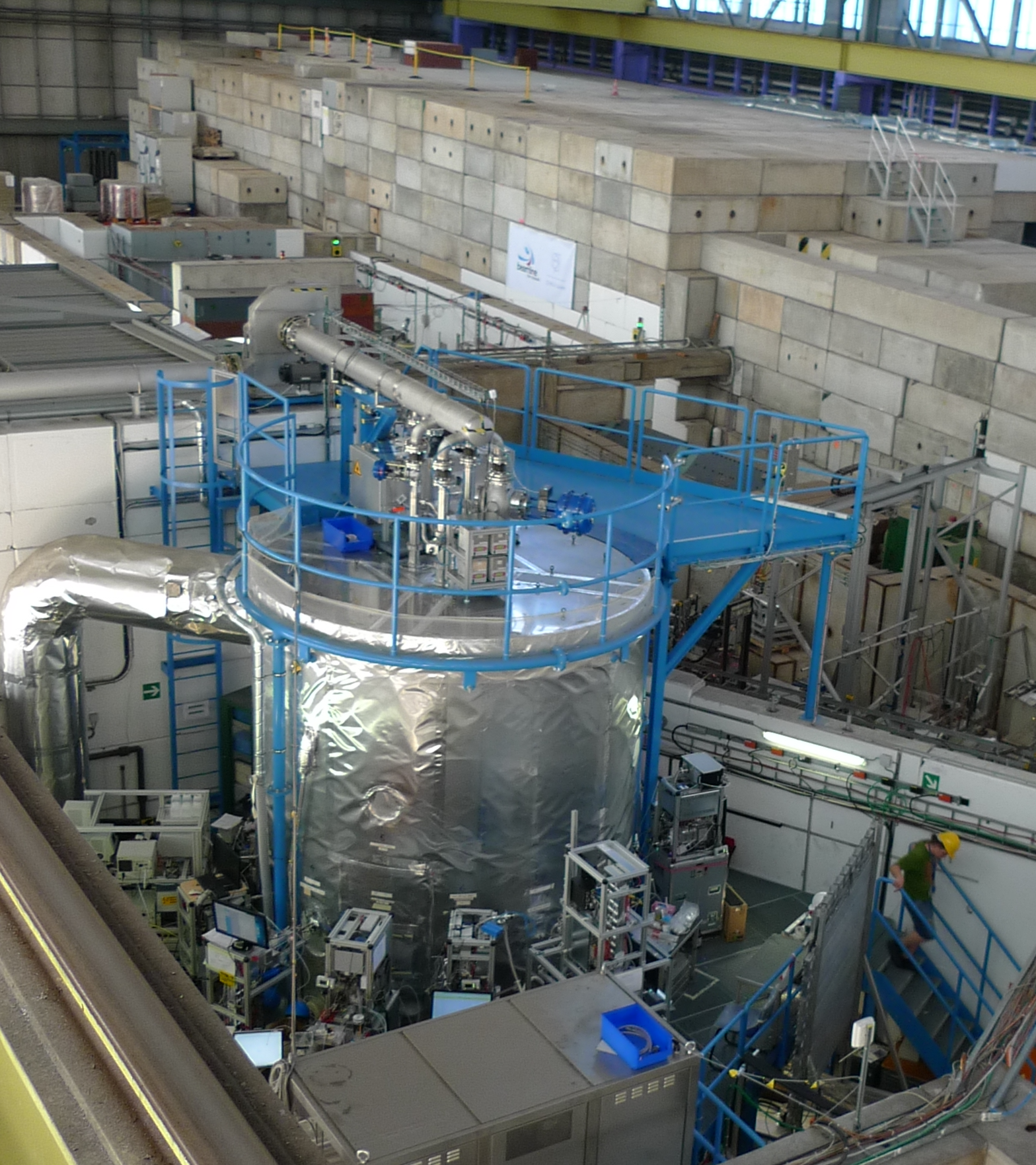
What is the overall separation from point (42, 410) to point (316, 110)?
23.9 meters

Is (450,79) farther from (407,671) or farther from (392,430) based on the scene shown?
(407,671)

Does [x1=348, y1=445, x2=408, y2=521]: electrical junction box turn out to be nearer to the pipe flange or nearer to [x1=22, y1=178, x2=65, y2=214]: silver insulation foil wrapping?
the pipe flange

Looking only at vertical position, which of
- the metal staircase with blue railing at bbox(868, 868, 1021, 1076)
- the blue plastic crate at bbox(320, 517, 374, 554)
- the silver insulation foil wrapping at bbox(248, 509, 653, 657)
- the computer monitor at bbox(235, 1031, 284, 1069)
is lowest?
the metal staircase with blue railing at bbox(868, 868, 1021, 1076)

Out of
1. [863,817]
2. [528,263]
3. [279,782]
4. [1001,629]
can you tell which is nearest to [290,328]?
[279,782]

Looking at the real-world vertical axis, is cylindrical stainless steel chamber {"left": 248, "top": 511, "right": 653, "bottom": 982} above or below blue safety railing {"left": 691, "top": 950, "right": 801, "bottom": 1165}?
above

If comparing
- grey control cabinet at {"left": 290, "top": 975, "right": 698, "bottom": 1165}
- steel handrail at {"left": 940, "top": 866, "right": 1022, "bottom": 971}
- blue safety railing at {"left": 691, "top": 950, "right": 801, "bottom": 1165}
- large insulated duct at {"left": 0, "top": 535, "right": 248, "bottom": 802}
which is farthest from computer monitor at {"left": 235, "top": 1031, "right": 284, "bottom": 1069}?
steel handrail at {"left": 940, "top": 866, "right": 1022, "bottom": 971}

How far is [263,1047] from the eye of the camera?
9.41 m

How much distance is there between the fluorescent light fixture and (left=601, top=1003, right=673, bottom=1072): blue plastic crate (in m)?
5.10

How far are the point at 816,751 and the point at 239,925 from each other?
17.6 feet

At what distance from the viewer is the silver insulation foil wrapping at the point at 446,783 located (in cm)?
1063

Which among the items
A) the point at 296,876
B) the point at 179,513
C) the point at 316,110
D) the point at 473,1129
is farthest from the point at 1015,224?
the point at 473,1129

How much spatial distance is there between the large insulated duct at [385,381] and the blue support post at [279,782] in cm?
216

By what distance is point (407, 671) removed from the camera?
10.5 m

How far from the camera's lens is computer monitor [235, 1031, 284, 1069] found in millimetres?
9367
